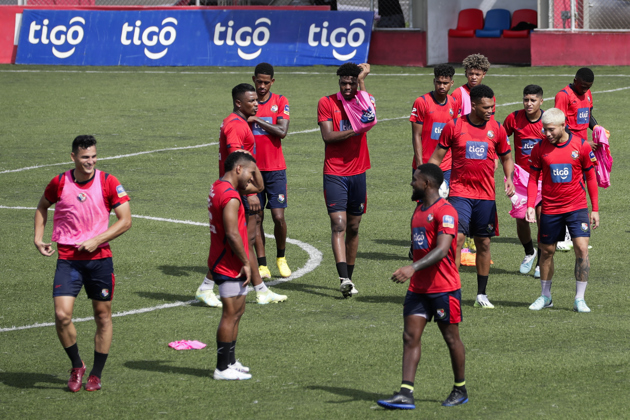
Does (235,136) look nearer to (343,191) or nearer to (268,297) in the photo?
(343,191)

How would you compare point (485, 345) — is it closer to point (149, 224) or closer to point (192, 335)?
point (192, 335)

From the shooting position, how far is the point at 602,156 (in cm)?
1280

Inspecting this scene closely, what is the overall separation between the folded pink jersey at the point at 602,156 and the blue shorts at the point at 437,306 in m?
6.07

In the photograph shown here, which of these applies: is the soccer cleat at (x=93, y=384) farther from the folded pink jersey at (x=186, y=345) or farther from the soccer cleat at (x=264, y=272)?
the soccer cleat at (x=264, y=272)

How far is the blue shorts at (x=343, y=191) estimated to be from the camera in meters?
11.2

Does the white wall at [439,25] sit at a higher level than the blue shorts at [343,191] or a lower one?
higher

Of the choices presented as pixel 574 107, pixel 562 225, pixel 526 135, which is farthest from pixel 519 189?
pixel 562 225

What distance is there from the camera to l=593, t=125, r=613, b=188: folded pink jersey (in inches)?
498

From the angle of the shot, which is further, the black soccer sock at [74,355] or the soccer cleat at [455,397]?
the black soccer sock at [74,355]

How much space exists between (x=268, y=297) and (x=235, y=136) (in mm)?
1795

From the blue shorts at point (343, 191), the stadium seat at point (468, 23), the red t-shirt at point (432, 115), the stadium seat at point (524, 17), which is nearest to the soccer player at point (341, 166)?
the blue shorts at point (343, 191)

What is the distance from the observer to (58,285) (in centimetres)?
784

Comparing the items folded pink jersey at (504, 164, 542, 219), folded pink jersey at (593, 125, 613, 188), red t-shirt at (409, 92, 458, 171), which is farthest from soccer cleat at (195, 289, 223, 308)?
folded pink jersey at (593, 125, 613, 188)

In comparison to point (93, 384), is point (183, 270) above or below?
above
